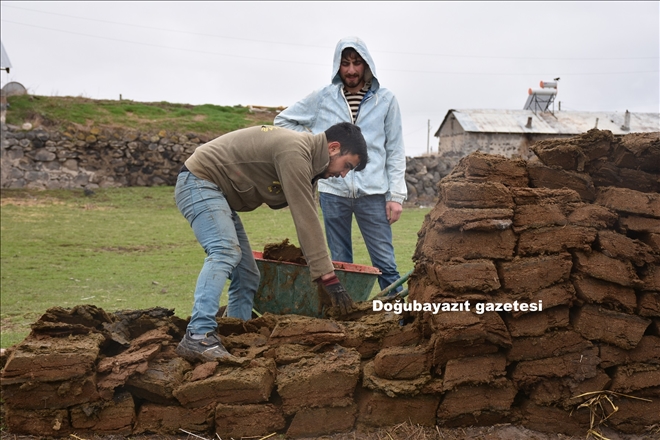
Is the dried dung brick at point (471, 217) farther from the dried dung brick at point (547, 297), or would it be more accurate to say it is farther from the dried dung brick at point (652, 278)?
the dried dung brick at point (652, 278)

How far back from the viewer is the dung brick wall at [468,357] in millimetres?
3506

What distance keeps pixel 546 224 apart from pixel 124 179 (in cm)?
1948

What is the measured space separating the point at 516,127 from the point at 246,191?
2376 cm

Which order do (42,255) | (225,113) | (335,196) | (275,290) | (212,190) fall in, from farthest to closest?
(225,113) < (42,255) < (335,196) < (275,290) < (212,190)

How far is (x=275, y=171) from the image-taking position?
13.1 ft

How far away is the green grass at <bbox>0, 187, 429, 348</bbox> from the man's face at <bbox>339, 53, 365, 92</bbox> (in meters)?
3.50

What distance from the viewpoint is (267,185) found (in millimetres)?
4012

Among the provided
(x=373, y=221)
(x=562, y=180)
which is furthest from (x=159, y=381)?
(x=562, y=180)

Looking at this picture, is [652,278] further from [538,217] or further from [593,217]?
[538,217]

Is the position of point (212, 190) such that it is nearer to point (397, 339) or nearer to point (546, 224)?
point (397, 339)

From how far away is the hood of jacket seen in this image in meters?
4.92

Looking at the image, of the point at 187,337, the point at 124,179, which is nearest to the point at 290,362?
the point at 187,337

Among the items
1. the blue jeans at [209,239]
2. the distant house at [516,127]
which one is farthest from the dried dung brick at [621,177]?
the distant house at [516,127]

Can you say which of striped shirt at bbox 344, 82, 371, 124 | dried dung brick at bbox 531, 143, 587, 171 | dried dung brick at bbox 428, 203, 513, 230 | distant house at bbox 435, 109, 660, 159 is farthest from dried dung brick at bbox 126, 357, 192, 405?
distant house at bbox 435, 109, 660, 159
